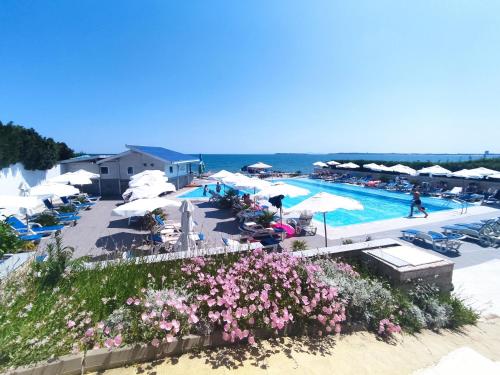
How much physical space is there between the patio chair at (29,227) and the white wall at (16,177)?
17.2 ft

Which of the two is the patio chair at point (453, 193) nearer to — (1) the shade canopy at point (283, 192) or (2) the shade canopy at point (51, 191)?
(1) the shade canopy at point (283, 192)

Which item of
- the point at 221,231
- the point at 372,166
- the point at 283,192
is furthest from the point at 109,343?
the point at 372,166

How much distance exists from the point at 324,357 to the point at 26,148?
2036cm

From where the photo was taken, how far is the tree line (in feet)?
46.3

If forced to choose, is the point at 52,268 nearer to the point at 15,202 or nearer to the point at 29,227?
the point at 15,202

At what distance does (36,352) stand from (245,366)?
2.09 metres

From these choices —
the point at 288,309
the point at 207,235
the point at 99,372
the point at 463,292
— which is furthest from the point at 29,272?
the point at 463,292

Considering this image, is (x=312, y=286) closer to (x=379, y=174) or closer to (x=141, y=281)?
(x=141, y=281)

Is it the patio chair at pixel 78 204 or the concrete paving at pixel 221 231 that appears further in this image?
the patio chair at pixel 78 204

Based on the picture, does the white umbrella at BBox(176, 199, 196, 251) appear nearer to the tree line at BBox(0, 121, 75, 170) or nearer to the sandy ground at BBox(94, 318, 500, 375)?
the sandy ground at BBox(94, 318, 500, 375)

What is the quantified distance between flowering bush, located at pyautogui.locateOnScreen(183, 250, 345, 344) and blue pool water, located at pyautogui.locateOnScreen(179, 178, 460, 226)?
391 inches

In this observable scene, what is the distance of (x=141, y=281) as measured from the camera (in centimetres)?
373

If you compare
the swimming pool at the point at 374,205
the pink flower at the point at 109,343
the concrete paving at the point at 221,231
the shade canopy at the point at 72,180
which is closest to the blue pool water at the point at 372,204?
the swimming pool at the point at 374,205

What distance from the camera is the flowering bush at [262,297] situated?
3.10m
